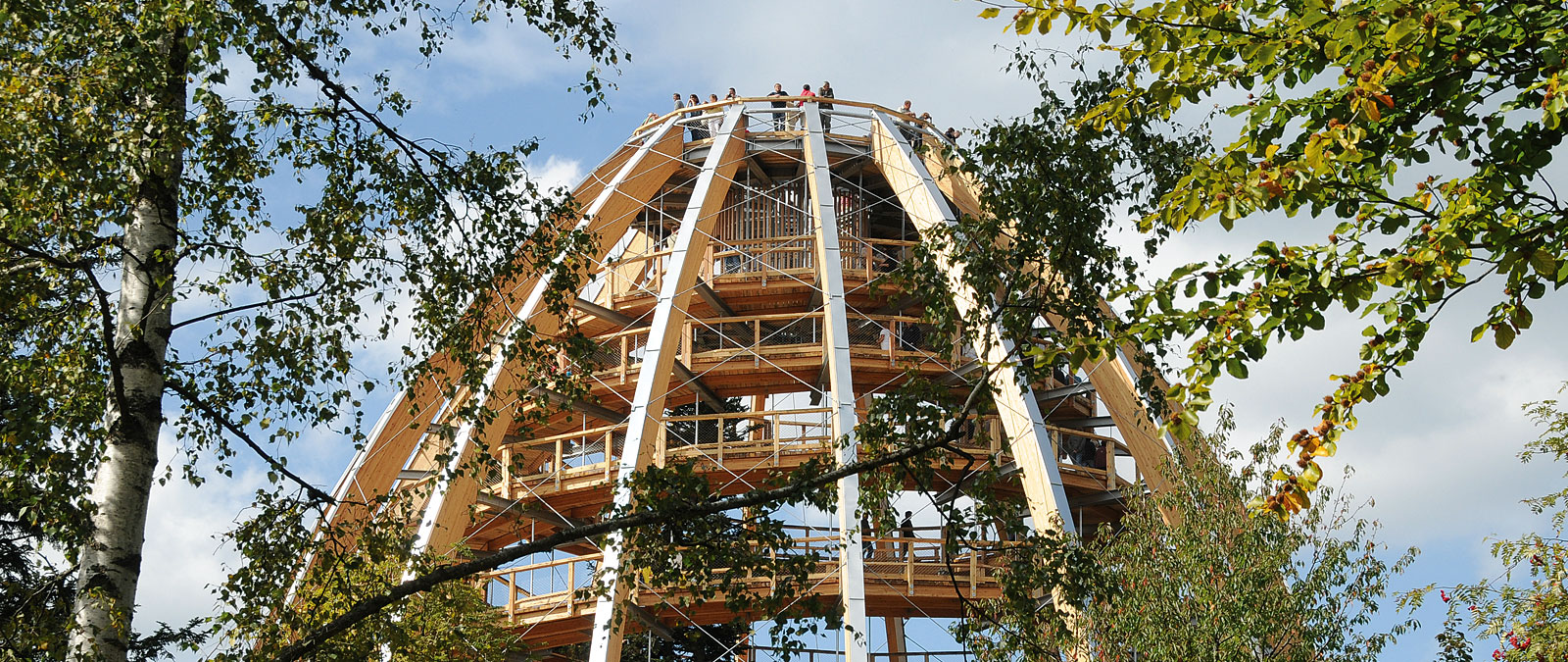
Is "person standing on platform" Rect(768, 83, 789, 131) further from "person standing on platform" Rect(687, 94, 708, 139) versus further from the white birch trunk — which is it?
the white birch trunk

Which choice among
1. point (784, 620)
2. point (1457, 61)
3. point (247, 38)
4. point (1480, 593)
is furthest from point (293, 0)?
point (1480, 593)

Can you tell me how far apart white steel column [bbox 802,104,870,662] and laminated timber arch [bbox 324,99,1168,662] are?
0.04 meters

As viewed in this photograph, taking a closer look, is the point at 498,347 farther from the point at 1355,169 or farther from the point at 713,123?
the point at 1355,169

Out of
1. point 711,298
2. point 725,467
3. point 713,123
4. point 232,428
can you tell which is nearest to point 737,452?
point 725,467

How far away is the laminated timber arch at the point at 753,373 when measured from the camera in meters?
20.6

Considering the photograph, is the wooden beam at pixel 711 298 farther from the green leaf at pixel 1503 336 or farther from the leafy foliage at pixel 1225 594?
the green leaf at pixel 1503 336

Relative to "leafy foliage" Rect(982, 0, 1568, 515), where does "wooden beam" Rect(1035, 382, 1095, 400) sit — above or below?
above

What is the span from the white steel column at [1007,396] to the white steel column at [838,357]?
127 cm

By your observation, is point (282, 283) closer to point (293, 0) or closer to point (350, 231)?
point (350, 231)

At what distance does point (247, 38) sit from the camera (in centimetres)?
802

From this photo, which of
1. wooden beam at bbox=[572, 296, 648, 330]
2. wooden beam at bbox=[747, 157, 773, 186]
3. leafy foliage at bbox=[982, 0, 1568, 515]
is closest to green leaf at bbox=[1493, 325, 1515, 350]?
leafy foliage at bbox=[982, 0, 1568, 515]

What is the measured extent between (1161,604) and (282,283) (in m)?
9.33

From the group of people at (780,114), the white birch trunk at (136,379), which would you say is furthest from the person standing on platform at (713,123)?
the white birch trunk at (136,379)

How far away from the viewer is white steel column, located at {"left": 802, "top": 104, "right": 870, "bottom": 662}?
17812mm
